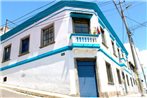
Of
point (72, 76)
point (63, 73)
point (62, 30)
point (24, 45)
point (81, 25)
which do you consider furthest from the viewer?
point (24, 45)

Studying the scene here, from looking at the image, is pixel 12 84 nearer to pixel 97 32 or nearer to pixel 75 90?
pixel 75 90

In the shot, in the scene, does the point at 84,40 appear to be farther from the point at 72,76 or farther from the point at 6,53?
the point at 6,53

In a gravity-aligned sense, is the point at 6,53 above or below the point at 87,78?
above

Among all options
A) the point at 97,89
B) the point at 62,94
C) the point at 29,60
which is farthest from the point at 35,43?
the point at 97,89

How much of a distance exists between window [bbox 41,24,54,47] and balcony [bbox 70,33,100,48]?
92.2 inches

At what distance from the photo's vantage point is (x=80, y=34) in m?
12.1

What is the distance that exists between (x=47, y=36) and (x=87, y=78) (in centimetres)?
514

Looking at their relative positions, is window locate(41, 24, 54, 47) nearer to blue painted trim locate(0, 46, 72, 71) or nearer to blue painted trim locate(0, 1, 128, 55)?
blue painted trim locate(0, 46, 72, 71)

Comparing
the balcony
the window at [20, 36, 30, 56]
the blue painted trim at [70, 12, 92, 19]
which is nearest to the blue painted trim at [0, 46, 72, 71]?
the balcony

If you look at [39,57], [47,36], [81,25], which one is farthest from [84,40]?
[39,57]

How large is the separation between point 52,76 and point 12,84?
527cm

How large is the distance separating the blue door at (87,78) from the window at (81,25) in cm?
266

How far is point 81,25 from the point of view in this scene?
13.2 metres

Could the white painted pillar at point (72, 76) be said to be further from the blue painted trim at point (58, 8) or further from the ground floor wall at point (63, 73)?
the blue painted trim at point (58, 8)
